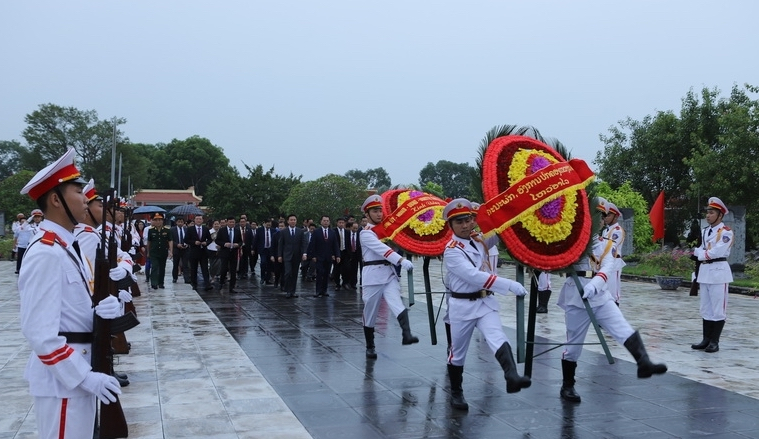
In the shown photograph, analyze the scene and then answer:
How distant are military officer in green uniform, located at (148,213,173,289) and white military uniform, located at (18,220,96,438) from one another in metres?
14.0

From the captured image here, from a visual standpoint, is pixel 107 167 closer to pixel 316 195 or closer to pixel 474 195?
pixel 316 195

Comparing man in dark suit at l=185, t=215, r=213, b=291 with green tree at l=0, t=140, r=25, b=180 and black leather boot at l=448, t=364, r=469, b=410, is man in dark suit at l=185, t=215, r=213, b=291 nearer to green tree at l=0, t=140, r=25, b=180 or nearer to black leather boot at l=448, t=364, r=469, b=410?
black leather boot at l=448, t=364, r=469, b=410

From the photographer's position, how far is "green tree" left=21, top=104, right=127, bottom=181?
194 feet

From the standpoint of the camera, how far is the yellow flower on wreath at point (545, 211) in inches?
233

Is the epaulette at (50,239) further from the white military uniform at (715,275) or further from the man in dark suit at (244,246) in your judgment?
the man in dark suit at (244,246)

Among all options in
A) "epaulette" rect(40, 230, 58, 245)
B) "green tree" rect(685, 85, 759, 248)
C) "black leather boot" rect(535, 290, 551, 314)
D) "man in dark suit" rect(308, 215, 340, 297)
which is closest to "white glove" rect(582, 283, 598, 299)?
"epaulette" rect(40, 230, 58, 245)

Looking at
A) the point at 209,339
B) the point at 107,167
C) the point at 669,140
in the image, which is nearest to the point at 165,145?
the point at 107,167


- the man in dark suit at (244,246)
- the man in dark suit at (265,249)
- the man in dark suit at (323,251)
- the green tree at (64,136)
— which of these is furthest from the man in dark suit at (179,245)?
the green tree at (64,136)

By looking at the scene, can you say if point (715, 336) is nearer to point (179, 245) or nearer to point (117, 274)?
point (117, 274)

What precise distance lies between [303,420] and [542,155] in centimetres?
299

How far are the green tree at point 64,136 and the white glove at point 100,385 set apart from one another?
60491 millimetres

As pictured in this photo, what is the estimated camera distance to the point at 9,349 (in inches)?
348

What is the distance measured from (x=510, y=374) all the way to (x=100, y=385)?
11.1 ft

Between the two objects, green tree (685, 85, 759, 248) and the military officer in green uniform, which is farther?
green tree (685, 85, 759, 248)
